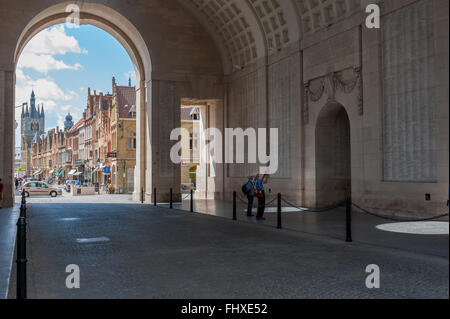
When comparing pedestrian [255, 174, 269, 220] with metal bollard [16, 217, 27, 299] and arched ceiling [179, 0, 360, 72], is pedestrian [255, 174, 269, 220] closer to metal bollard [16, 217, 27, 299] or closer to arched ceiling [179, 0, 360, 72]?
arched ceiling [179, 0, 360, 72]

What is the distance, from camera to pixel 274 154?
952 inches

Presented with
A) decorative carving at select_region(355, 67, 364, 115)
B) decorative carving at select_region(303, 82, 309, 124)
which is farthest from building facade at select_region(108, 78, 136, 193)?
decorative carving at select_region(355, 67, 364, 115)

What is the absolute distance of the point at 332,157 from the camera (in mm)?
21469

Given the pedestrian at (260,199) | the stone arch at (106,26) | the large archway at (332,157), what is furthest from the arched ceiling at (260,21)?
the pedestrian at (260,199)

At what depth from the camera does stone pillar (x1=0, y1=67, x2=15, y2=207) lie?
2389 centimetres

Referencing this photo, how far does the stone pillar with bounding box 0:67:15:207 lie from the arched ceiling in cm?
1164

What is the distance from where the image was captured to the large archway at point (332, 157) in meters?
21.1

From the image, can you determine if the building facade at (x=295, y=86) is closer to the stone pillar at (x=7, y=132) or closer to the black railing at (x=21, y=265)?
the stone pillar at (x=7, y=132)

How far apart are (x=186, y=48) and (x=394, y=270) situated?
23.7m

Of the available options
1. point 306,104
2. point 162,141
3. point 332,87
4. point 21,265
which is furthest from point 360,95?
point 21,265

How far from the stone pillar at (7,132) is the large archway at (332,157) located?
16453 millimetres

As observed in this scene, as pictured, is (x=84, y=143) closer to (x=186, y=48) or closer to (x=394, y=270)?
(x=186, y=48)
